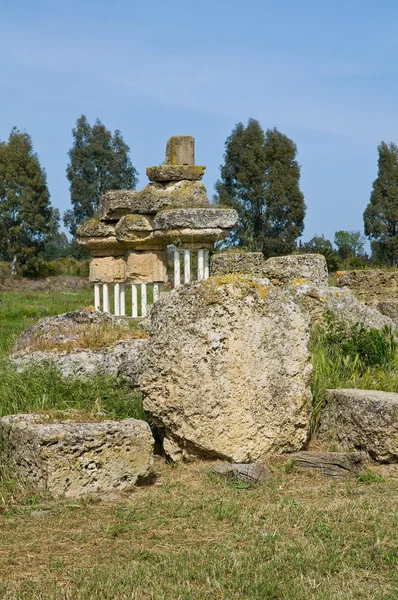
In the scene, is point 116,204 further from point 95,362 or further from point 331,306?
point 95,362

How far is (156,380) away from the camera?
6.24 m

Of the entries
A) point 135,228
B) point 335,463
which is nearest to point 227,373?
point 335,463

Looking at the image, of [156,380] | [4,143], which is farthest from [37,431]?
[4,143]

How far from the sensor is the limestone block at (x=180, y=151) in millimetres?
14289

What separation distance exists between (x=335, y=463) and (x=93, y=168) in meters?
51.0

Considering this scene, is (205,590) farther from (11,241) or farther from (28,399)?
(11,241)

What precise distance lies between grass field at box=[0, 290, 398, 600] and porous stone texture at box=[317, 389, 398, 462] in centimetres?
26

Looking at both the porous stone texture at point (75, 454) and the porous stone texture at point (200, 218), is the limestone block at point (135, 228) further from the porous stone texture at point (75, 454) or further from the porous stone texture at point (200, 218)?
the porous stone texture at point (75, 454)

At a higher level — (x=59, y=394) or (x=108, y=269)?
(x=108, y=269)

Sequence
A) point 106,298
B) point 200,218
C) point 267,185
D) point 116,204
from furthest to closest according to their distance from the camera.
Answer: point 267,185, point 106,298, point 116,204, point 200,218

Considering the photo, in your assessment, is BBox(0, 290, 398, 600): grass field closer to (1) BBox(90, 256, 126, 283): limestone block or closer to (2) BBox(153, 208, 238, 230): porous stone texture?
(2) BBox(153, 208, 238, 230): porous stone texture

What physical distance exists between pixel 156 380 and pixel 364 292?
9.66 metres

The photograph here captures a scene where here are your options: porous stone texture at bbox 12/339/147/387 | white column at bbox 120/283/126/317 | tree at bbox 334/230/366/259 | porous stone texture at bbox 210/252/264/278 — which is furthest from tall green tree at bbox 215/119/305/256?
porous stone texture at bbox 12/339/147/387

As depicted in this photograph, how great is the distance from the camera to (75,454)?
216 inches
